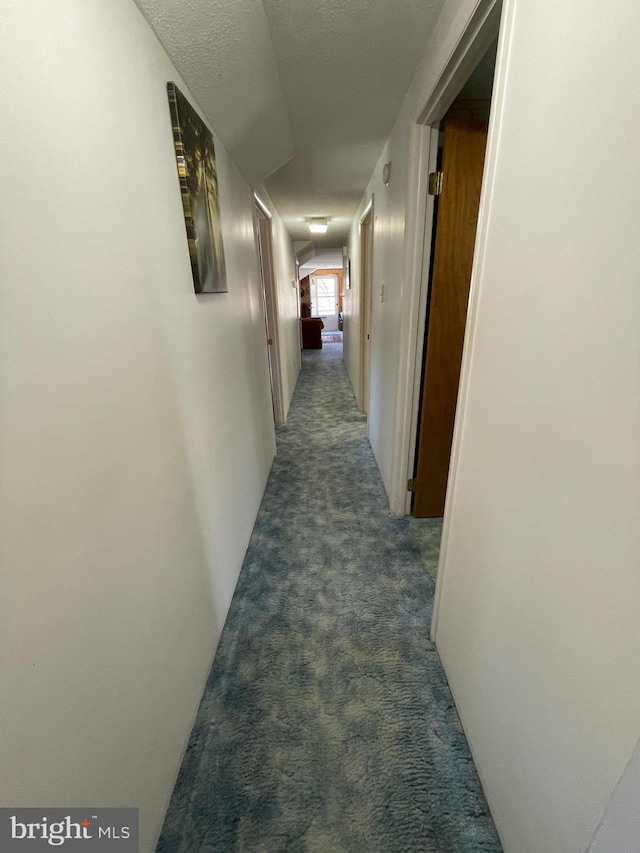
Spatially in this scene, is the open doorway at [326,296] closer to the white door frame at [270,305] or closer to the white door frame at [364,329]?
the white door frame at [364,329]

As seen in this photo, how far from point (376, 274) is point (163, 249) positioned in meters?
1.96

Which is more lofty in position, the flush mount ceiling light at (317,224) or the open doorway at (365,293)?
the flush mount ceiling light at (317,224)

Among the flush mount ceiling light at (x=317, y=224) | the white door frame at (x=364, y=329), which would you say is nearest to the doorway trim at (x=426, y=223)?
the white door frame at (x=364, y=329)

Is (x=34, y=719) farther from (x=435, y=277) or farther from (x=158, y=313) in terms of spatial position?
(x=435, y=277)

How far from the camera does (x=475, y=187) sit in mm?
1573

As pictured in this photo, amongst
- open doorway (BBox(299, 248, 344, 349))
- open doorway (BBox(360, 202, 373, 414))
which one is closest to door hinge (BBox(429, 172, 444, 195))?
open doorway (BBox(360, 202, 373, 414))

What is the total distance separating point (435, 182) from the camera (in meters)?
1.57

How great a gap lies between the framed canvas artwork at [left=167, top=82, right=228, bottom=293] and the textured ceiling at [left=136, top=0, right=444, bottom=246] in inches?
5.1

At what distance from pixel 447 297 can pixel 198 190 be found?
1.22 m

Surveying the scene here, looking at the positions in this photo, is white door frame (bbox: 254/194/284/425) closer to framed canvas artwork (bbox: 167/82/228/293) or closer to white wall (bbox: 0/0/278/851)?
framed canvas artwork (bbox: 167/82/228/293)

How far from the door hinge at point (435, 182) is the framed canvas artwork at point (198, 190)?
97 centimetres

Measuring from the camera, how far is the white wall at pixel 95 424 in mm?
549

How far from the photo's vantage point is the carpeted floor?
36.4 inches

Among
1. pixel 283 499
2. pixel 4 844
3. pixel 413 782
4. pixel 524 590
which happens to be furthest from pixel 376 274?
pixel 4 844
